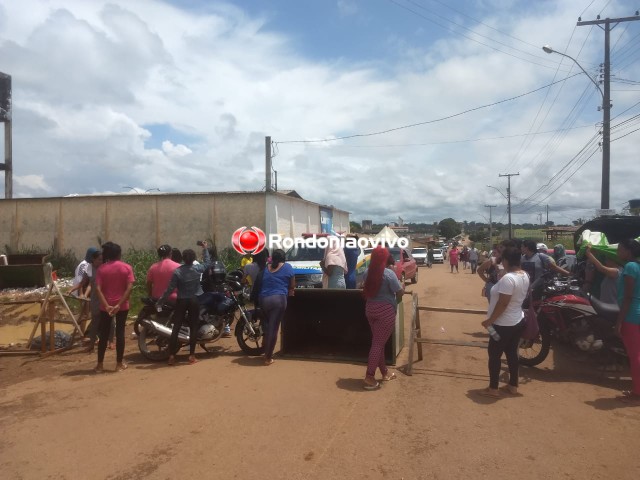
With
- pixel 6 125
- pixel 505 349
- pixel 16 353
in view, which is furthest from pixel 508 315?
pixel 6 125

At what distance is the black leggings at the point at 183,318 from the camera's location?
7.18m

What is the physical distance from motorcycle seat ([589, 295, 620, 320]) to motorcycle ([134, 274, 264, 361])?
4.79 meters

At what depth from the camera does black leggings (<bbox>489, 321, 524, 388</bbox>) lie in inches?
219

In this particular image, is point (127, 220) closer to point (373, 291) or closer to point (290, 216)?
point (290, 216)

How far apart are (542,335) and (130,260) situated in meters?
15.8

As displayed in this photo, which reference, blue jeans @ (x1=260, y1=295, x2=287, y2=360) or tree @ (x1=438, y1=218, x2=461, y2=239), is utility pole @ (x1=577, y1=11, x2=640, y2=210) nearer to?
blue jeans @ (x1=260, y1=295, x2=287, y2=360)

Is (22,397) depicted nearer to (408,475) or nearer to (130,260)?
(408,475)

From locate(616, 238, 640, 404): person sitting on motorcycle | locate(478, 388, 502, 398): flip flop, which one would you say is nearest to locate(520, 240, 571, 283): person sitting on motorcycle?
locate(616, 238, 640, 404): person sitting on motorcycle

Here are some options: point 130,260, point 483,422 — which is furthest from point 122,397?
point 130,260

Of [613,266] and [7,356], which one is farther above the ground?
[613,266]

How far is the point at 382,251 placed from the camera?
6.06 metres

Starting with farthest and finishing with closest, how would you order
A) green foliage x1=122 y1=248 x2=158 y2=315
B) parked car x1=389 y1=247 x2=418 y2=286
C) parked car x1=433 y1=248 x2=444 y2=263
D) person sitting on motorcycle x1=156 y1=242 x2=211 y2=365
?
parked car x1=433 y1=248 x2=444 y2=263
parked car x1=389 y1=247 x2=418 y2=286
green foliage x1=122 y1=248 x2=158 y2=315
person sitting on motorcycle x1=156 y1=242 x2=211 y2=365

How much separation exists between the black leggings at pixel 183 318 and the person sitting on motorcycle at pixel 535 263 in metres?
5.08

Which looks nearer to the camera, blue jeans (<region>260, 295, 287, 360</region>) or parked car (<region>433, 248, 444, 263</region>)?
blue jeans (<region>260, 295, 287, 360</region>)
